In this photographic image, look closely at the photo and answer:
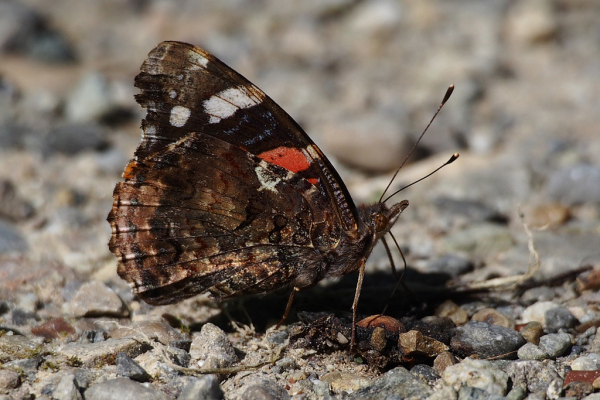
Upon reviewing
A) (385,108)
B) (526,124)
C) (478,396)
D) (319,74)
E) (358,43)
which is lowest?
(478,396)

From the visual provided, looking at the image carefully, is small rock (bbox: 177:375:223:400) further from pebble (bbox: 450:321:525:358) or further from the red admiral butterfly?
pebble (bbox: 450:321:525:358)

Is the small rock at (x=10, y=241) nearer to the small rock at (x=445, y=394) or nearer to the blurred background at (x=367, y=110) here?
the blurred background at (x=367, y=110)

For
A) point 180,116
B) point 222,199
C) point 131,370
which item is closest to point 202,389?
point 131,370

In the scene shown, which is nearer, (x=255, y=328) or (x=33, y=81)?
(x=255, y=328)

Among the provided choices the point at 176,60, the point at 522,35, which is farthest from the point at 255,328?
the point at 522,35

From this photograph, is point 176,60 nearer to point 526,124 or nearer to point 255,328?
point 255,328

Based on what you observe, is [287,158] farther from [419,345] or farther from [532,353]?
[532,353]
